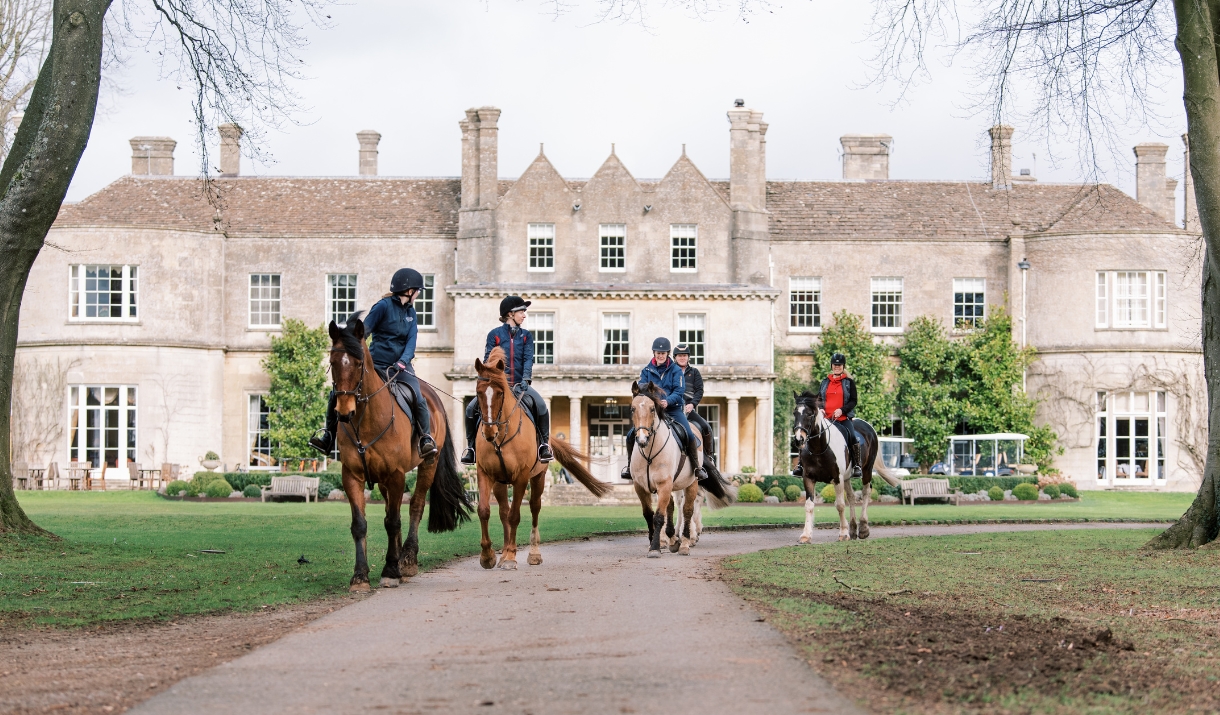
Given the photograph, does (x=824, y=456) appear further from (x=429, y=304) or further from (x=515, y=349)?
(x=429, y=304)

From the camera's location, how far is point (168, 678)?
6590mm

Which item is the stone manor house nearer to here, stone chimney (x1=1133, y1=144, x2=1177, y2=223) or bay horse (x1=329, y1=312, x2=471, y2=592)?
stone chimney (x1=1133, y1=144, x2=1177, y2=223)

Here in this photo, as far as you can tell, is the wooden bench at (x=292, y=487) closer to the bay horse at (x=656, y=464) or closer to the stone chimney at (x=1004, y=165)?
the bay horse at (x=656, y=464)

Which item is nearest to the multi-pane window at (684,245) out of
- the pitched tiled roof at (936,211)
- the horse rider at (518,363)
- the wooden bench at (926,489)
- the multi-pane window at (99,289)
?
the pitched tiled roof at (936,211)

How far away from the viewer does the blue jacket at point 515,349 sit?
45.2ft

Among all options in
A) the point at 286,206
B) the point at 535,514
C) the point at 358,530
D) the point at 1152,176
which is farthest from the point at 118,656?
the point at 1152,176

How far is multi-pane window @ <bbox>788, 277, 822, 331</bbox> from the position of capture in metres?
45.6

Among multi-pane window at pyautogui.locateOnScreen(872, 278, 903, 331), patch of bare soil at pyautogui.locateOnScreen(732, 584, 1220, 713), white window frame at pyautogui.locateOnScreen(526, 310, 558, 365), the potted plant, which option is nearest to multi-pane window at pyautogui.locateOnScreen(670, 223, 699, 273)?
white window frame at pyautogui.locateOnScreen(526, 310, 558, 365)

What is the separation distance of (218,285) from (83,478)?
8.20m

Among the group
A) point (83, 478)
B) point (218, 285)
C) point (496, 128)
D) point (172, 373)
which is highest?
point (496, 128)

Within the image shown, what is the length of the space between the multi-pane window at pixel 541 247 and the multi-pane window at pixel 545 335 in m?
1.65

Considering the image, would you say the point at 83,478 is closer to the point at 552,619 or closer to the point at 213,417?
the point at 213,417

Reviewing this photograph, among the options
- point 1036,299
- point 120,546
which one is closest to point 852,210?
point 1036,299

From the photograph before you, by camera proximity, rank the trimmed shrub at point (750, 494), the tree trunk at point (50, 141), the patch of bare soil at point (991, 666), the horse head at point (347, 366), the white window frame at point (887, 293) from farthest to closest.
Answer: the white window frame at point (887, 293) → the trimmed shrub at point (750, 494) → the tree trunk at point (50, 141) → the horse head at point (347, 366) → the patch of bare soil at point (991, 666)
